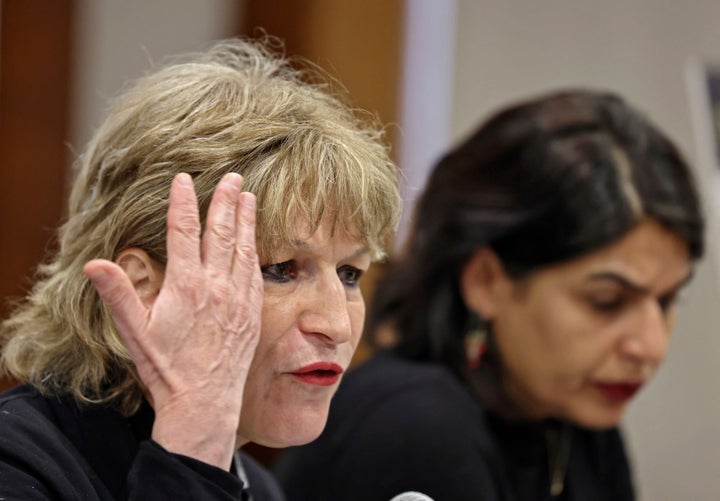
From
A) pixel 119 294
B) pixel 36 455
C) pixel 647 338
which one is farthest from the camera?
pixel 647 338

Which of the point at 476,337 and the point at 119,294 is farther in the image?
the point at 476,337

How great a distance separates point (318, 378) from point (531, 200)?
110 cm

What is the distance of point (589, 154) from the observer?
238 centimetres

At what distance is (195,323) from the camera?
1.21 metres

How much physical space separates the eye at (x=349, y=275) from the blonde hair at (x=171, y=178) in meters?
0.04

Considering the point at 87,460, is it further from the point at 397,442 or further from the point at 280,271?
the point at 397,442

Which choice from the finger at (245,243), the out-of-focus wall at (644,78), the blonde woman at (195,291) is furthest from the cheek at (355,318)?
the out-of-focus wall at (644,78)

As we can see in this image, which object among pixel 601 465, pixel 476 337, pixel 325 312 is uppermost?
pixel 325 312

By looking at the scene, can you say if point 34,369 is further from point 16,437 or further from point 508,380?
point 508,380

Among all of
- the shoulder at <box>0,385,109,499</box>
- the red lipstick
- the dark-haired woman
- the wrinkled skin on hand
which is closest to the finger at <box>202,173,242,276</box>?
the wrinkled skin on hand

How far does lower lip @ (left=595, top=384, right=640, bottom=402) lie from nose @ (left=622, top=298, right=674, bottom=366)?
0.27ft

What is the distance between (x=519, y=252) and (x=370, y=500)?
76 centimetres

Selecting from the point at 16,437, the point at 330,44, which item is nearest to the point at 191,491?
the point at 16,437

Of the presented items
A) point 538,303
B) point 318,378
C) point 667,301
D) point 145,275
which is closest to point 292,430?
point 318,378
